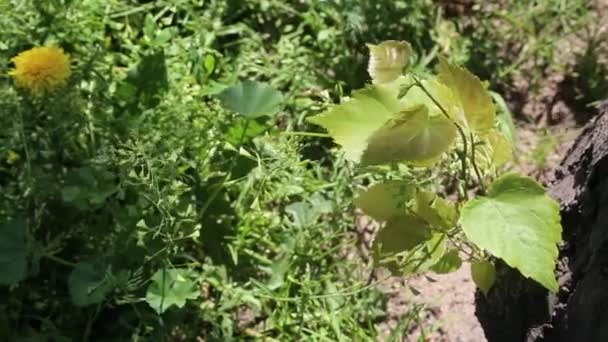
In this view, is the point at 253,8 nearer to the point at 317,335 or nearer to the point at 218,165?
the point at 218,165

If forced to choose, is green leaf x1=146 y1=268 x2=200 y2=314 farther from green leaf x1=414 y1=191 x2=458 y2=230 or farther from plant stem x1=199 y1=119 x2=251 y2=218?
green leaf x1=414 y1=191 x2=458 y2=230

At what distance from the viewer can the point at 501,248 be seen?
1646mm

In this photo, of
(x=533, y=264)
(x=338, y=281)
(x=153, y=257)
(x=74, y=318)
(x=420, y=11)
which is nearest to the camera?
(x=533, y=264)

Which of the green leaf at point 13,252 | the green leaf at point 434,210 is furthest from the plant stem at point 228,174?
the green leaf at point 434,210

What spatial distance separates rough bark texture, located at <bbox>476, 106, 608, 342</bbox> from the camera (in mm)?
1763

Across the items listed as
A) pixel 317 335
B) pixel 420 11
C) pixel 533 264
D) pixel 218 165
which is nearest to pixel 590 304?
pixel 533 264

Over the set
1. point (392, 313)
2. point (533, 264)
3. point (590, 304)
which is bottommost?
point (392, 313)

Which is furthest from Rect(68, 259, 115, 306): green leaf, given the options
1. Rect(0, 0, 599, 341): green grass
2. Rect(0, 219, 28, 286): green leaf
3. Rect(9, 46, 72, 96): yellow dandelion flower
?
Rect(9, 46, 72, 96): yellow dandelion flower

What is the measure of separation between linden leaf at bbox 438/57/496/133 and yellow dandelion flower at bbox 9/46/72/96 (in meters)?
1.13

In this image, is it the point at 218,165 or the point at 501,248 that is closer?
the point at 501,248

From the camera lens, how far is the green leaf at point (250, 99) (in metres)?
2.47

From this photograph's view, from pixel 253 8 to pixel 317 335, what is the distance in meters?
1.13

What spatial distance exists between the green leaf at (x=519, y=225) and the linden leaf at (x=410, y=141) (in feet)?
0.38

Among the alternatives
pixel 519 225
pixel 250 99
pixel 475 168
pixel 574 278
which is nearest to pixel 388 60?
pixel 475 168
